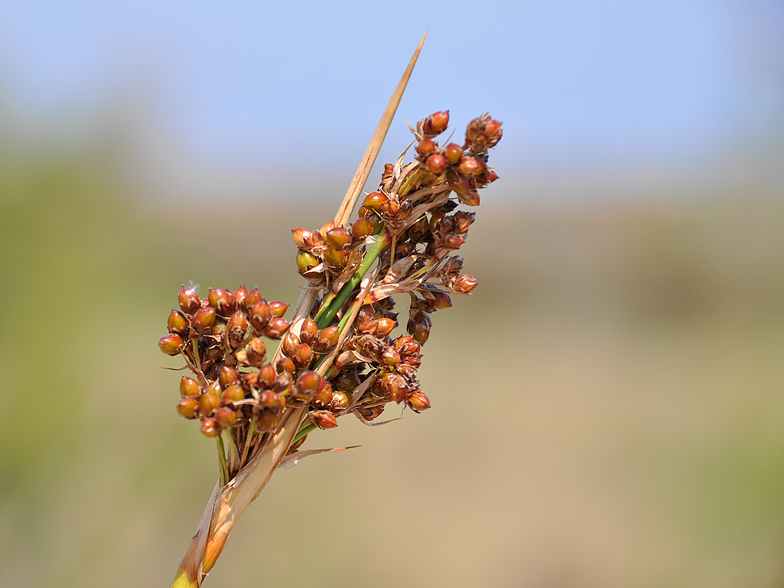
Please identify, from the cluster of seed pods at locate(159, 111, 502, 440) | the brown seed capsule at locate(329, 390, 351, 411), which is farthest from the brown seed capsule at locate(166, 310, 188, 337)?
the brown seed capsule at locate(329, 390, 351, 411)

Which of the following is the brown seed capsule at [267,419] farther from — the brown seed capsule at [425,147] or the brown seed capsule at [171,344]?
the brown seed capsule at [425,147]

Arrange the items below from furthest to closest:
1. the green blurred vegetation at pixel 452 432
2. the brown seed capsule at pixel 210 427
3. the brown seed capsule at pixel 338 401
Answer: the green blurred vegetation at pixel 452 432 → the brown seed capsule at pixel 338 401 → the brown seed capsule at pixel 210 427

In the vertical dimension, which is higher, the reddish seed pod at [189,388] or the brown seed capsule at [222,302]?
the brown seed capsule at [222,302]

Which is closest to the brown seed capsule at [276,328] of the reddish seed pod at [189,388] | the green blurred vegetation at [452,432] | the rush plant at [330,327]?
the rush plant at [330,327]

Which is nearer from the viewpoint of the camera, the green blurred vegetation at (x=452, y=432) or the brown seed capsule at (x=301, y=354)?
the brown seed capsule at (x=301, y=354)

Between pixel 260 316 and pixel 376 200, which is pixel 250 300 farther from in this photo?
pixel 376 200

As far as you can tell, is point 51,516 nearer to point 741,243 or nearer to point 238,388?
point 238,388
